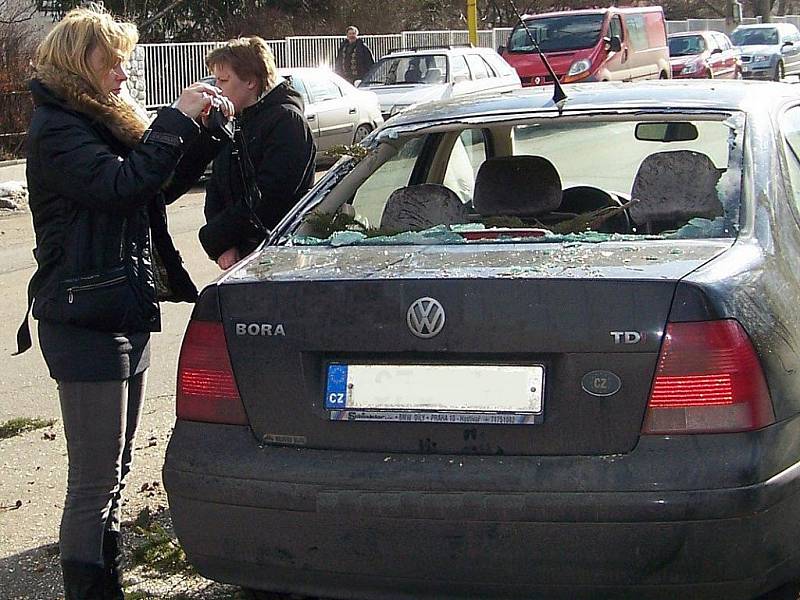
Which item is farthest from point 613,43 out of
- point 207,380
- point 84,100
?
point 207,380

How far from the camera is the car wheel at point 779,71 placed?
36.4m

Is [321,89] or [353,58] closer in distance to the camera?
[321,89]

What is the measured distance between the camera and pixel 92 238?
3518mm

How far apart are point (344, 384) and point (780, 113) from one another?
1912 millimetres

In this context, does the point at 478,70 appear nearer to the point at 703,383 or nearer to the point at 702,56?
the point at 702,56

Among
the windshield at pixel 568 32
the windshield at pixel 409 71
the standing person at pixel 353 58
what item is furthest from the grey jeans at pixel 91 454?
the standing person at pixel 353 58

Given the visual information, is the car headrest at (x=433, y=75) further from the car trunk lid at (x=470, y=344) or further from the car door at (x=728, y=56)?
the car trunk lid at (x=470, y=344)

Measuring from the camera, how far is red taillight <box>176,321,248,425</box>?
130 inches

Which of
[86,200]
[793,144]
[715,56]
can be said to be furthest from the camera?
[715,56]

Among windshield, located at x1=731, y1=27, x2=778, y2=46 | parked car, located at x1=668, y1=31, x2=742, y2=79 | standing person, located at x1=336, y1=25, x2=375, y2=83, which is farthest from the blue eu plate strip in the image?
windshield, located at x1=731, y1=27, x2=778, y2=46

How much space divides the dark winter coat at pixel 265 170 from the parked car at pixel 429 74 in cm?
1608

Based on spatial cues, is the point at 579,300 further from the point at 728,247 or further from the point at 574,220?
the point at 574,220

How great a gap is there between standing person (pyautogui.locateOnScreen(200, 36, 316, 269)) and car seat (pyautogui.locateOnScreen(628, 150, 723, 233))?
1.30 meters

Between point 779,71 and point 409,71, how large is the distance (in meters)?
18.8
